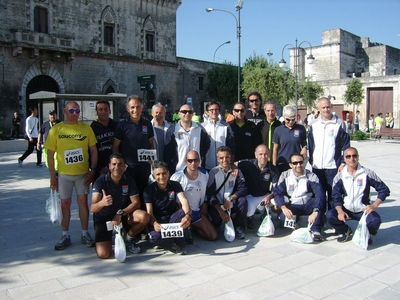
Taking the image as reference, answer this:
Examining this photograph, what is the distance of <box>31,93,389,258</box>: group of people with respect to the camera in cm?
523

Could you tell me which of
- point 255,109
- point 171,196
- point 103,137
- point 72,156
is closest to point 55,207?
point 72,156

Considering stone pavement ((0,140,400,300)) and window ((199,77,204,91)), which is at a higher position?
window ((199,77,204,91))

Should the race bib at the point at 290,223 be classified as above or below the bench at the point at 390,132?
below

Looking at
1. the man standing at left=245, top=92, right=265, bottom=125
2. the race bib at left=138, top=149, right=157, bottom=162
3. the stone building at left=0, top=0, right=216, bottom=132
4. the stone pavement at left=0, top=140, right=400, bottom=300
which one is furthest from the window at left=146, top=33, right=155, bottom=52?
the race bib at left=138, top=149, right=157, bottom=162

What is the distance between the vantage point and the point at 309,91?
37.3 m

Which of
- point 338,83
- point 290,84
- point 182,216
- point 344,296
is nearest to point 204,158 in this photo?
point 182,216

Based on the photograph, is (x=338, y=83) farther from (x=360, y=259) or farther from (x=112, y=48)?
(x=360, y=259)

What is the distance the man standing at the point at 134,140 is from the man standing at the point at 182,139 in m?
0.46

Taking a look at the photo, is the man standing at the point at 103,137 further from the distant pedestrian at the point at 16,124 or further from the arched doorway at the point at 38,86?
the arched doorway at the point at 38,86

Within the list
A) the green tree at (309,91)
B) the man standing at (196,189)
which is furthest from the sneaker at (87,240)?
the green tree at (309,91)

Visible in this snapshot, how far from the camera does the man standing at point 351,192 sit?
5465mm

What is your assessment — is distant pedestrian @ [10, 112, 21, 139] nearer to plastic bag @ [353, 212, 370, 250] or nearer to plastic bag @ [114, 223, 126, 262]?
plastic bag @ [114, 223, 126, 262]

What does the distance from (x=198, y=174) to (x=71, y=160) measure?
1734 mm

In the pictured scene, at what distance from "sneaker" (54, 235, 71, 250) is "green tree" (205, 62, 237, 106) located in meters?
34.3
